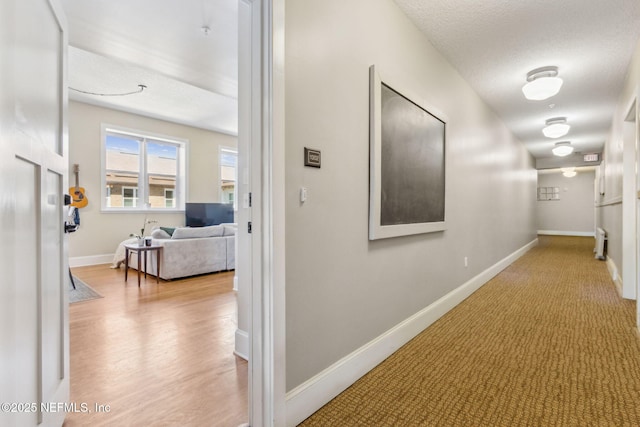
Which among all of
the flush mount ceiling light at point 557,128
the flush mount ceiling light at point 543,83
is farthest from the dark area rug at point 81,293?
the flush mount ceiling light at point 557,128

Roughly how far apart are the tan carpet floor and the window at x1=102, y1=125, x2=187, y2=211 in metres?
6.15

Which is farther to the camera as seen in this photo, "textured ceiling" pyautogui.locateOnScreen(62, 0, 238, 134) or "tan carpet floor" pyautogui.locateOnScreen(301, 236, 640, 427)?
"textured ceiling" pyautogui.locateOnScreen(62, 0, 238, 134)

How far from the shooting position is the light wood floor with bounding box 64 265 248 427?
1660 millimetres

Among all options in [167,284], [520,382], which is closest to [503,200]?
[520,382]

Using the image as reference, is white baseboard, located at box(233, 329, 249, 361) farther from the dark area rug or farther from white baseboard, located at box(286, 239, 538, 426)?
the dark area rug

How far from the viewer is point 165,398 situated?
177cm

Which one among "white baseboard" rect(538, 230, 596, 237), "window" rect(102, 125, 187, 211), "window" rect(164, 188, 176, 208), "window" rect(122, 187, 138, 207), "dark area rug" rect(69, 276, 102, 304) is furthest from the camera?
"white baseboard" rect(538, 230, 596, 237)

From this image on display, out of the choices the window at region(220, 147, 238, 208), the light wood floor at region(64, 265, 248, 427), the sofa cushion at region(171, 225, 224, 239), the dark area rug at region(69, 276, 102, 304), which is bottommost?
the light wood floor at region(64, 265, 248, 427)

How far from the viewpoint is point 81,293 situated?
3.89 meters

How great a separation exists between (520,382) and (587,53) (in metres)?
3.15

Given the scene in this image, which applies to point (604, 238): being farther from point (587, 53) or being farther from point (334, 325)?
point (334, 325)

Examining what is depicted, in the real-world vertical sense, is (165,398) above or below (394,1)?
below

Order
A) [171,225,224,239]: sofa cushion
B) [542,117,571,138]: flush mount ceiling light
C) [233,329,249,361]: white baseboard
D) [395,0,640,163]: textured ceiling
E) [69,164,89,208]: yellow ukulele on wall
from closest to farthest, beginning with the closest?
[233,329,249,361]: white baseboard
[395,0,640,163]: textured ceiling
[171,225,224,239]: sofa cushion
[542,117,571,138]: flush mount ceiling light
[69,164,89,208]: yellow ukulele on wall

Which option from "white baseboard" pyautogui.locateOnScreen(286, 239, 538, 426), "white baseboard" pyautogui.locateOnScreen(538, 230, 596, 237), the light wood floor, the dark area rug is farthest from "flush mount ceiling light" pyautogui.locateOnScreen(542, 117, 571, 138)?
"white baseboard" pyautogui.locateOnScreen(538, 230, 596, 237)
